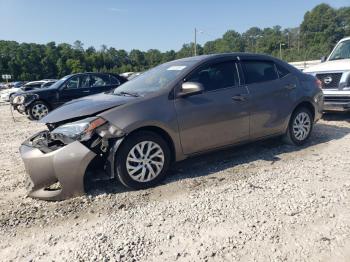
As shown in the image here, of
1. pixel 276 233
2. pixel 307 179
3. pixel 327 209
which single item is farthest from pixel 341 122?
pixel 276 233

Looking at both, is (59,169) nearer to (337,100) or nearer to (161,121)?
(161,121)

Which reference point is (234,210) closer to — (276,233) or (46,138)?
(276,233)

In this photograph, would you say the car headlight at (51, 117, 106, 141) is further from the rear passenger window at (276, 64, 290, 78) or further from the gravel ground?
the rear passenger window at (276, 64, 290, 78)

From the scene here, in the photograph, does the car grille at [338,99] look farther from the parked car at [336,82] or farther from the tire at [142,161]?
the tire at [142,161]

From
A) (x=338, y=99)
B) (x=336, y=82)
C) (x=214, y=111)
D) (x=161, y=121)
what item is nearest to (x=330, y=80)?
(x=336, y=82)

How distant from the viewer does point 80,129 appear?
3.90 metres

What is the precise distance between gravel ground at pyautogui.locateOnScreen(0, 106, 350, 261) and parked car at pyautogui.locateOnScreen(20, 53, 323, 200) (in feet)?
1.10

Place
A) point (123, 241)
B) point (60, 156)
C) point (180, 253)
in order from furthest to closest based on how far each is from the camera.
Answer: point (60, 156) < point (123, 241) < point (180, 253)

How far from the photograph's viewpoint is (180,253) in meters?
2.85

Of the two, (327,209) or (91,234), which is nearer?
(91,234)

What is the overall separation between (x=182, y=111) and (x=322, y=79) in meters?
5.43

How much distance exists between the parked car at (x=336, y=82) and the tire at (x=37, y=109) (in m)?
8.40

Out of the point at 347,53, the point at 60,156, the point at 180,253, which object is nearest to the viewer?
the point at 180,253

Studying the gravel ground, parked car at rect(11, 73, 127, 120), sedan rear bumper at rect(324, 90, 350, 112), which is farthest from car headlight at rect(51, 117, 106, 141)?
parked car at rect(11, 73, 127, 120)
